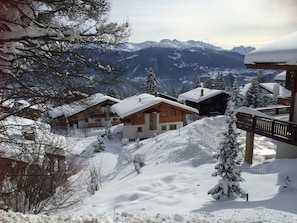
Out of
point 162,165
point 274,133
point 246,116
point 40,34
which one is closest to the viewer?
point 40,34

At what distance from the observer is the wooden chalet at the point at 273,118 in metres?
10.4

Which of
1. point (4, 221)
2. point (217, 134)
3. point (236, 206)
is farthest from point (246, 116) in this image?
point (4, 221)

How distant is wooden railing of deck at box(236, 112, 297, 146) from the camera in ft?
36.5

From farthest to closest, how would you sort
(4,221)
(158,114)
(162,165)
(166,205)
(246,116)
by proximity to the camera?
(158,114) < (162,165) < (246,116) < (166,205) < (4,221)

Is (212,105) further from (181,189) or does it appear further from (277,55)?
(181,189)

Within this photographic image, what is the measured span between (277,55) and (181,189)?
6311 millimetres

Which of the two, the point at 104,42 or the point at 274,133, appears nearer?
the point at 104,42

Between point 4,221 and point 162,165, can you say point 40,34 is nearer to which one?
point 4,221

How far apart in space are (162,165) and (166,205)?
7.06 metres

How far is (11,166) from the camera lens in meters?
8.39

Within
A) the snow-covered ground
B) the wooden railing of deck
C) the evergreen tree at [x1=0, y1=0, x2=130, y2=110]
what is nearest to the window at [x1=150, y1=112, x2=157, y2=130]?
the snow-covered ground

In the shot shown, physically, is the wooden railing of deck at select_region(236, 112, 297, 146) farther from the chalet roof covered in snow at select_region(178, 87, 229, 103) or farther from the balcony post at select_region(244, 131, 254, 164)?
the chalet roof covered in snow at select_region(178, 87, 229, 103)

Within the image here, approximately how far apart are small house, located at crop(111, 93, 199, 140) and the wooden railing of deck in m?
16.1

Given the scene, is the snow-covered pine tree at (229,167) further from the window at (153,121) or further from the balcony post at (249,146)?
the window at (153,121)
